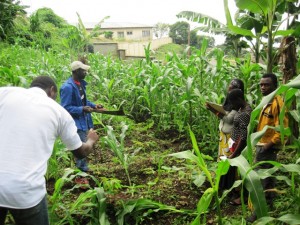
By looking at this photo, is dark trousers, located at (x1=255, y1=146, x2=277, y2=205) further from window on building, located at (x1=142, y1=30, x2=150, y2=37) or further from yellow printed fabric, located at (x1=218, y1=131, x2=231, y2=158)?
window on building, located at (x1=142, y1=30, x2=150, y2=37)

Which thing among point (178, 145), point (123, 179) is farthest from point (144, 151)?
point (123, 179)

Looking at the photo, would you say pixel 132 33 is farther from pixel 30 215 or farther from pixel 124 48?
pixel 30 215

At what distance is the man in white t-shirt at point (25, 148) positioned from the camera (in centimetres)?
171

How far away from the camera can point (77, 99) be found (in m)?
3.55

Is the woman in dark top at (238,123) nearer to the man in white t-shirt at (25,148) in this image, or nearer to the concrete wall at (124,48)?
the man in white t-shirt at (25,148)

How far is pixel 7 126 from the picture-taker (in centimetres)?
177

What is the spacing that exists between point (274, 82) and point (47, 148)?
2.15 m

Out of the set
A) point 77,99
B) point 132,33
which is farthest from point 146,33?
point 77,99

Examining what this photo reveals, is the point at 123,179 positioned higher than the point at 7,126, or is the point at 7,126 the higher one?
the point at 7,126

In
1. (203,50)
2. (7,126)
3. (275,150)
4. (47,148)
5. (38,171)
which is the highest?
(203,50)

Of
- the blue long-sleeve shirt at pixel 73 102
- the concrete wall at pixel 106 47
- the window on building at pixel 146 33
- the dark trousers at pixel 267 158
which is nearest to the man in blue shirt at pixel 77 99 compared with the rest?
the blue long-sleeve shirt at pixel 73 102

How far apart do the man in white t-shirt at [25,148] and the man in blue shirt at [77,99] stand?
1460 mm

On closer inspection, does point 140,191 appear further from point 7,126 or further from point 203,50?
point 203,50

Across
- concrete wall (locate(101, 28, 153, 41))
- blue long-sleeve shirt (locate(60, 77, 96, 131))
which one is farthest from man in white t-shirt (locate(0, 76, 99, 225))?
concrete wall (locate(101, 28, 153, 41))
